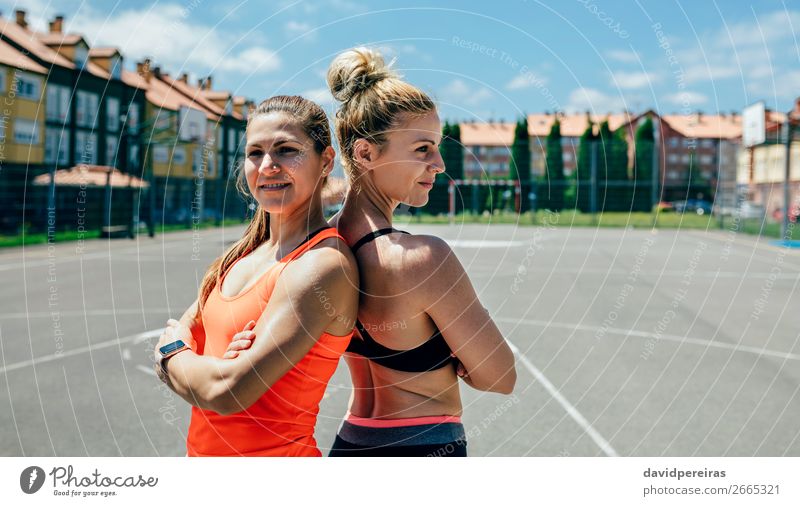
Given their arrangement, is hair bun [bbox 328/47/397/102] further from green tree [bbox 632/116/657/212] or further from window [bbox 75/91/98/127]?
window [bbox 75/91/98/127]

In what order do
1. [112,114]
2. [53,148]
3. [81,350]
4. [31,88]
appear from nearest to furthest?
[81,350], [31,88], [53,148], [112,114]

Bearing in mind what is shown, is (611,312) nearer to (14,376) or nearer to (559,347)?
(559,347)

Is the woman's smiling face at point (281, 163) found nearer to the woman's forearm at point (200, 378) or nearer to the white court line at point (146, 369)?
the woman's forearm at point (200, 378)

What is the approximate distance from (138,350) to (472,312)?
584 centimetres

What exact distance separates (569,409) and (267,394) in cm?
361

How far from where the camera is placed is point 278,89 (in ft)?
6.16

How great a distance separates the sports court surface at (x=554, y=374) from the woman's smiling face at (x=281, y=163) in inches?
10.9

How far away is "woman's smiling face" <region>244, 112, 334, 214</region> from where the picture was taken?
5.36ft

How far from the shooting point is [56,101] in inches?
1153

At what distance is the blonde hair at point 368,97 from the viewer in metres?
1.57

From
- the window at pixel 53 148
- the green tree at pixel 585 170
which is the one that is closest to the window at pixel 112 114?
the window at pixel 53 148

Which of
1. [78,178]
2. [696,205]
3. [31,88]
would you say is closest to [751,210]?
[696,205]

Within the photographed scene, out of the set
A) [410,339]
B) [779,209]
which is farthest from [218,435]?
[779,209]

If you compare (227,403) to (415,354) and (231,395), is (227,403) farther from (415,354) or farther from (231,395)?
(415,354)
